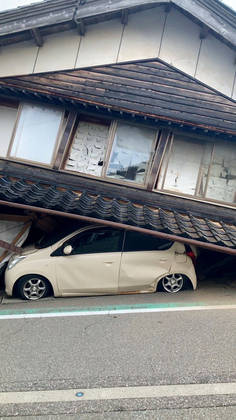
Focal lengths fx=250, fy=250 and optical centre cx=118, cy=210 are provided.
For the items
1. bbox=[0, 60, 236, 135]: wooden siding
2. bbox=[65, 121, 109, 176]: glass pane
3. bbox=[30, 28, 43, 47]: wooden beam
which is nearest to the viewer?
bbox=[30, 28, 43, 47]: wooden beam

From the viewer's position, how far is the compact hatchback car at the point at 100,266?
5051mm

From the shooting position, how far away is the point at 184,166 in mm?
6758

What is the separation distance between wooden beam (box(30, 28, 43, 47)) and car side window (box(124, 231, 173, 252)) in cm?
568

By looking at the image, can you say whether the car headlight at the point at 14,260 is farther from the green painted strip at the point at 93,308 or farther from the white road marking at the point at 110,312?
the white road marking at the point at 110,312

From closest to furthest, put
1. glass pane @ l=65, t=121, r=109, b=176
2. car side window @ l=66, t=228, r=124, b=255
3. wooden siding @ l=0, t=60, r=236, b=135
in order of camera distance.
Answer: car side window @ l=66, t=228, r=124, b=255 < wooden siding @ l=0, t=60, r=236, b=135 < glass pane @ l=65, t=121, r=109, b=176

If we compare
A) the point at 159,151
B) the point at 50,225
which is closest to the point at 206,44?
the point at 159,151

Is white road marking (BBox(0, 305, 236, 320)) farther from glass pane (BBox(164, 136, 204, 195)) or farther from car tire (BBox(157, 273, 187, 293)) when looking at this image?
glass pane (BBox(164, 136, 204, 195))

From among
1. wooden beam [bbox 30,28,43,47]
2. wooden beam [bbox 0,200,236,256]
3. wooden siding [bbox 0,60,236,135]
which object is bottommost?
wooden beam [bbox 0,200,236,256]

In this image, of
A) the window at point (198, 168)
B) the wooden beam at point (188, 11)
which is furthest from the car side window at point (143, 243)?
the wooden beam at point (188, 11)

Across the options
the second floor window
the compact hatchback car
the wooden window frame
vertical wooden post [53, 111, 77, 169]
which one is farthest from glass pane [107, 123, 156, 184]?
the compact hatchback car

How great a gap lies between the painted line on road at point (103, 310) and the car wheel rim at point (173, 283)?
1.91 ft

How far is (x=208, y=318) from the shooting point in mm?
4438

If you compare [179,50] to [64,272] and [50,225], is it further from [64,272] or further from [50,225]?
[64,272]

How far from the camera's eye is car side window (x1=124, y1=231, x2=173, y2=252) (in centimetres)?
536
